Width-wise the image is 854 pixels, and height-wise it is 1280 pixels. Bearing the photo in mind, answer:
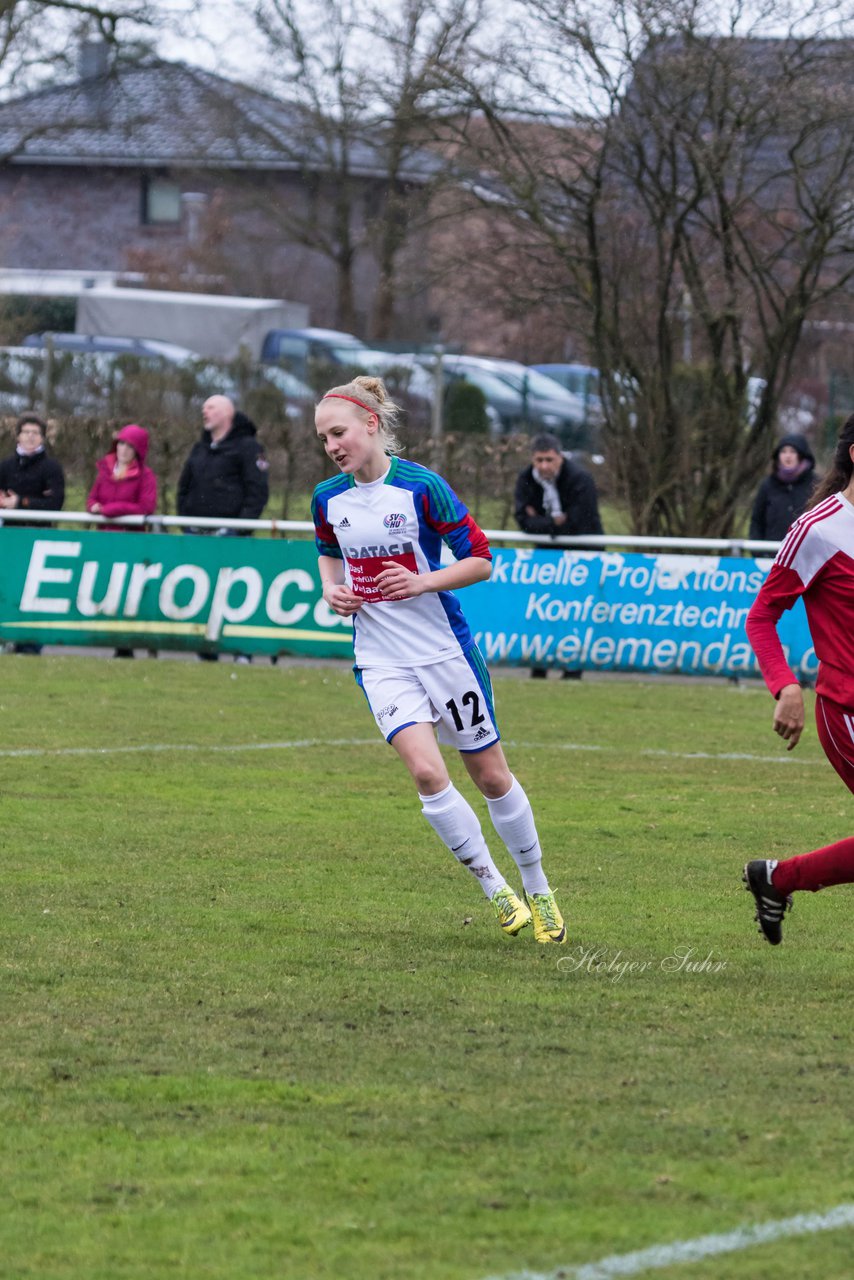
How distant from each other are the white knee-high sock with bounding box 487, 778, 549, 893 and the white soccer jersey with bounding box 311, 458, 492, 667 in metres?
0.56

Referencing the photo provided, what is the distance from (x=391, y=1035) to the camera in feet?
17.9

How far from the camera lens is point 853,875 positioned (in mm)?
6113

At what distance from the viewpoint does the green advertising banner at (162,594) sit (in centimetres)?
1619

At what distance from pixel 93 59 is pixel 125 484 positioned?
860 inches

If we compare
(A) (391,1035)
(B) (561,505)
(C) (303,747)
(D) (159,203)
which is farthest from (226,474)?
(D) (159,203)

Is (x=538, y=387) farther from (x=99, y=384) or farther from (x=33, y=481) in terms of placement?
(x=33, y=481)

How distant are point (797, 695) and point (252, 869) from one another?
2.91 meters

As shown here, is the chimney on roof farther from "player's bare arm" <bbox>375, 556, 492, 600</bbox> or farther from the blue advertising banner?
"player's bare arm" <bbox>375, 556, 492, 600</bbox>

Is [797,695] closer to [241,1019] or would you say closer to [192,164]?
Result: [241,1019]

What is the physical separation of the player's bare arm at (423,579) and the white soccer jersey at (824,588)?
1025 millimetres

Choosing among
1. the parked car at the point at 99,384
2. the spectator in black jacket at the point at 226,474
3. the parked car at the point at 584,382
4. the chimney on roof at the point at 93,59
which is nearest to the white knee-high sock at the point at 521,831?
the spectator in black jacket at the point at 226,474

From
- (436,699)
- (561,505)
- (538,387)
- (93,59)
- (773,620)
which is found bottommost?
(538,387)

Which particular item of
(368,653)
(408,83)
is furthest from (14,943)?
(408,83)

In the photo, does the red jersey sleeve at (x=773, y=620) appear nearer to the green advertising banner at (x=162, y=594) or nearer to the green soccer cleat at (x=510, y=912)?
the green soccer cleat at (x=510, y=912)
